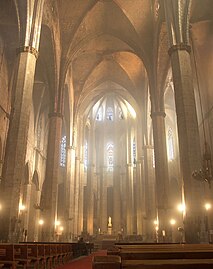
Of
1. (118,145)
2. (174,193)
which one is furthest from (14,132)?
(118,145)

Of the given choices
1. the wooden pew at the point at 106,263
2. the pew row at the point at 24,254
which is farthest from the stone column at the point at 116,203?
the wooden pew at the point at 106,263

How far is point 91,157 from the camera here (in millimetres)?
36375

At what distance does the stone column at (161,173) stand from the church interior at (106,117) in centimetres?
7

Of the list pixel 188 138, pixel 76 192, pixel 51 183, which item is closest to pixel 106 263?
pixel 188 138

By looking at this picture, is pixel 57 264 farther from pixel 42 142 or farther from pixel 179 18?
pixel 42 142

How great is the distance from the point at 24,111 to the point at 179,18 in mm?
9027

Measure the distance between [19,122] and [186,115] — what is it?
728 cm

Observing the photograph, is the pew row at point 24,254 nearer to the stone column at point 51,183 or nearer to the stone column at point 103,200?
the stone column at point 51,183

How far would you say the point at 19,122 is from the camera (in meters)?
12.3

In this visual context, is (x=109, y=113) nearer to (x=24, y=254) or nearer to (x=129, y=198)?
(x=129, y=198)

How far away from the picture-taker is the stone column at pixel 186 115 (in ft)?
35.7

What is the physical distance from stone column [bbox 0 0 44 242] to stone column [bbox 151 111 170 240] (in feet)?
34.0

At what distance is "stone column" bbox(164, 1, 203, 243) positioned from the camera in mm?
10875

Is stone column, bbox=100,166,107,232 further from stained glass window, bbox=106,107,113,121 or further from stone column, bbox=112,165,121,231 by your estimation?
stained glass window, bbox=106,107,113,121
